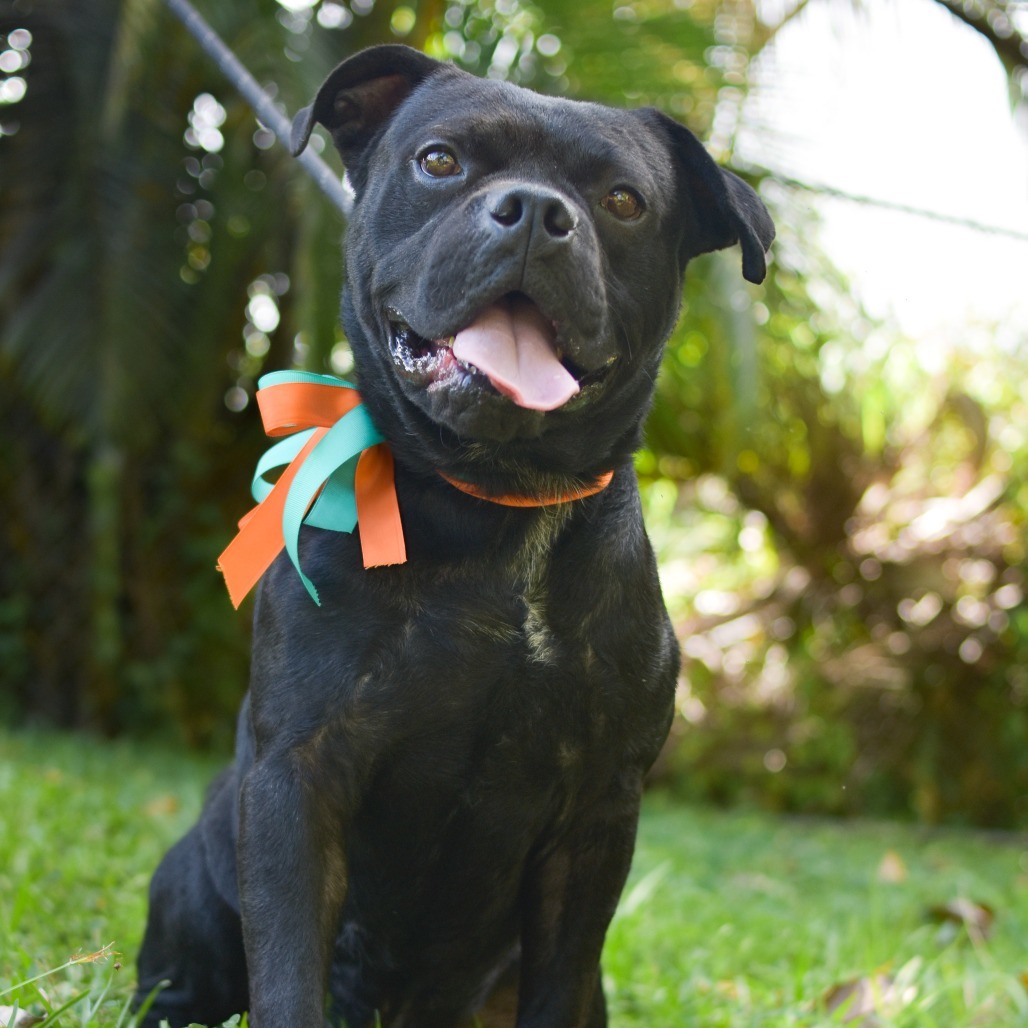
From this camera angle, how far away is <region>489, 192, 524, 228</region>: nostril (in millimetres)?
1913

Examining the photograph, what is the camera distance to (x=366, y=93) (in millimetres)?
2387

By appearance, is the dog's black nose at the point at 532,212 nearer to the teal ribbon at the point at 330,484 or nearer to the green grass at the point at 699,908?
the teal ribbon at the point at 330,484

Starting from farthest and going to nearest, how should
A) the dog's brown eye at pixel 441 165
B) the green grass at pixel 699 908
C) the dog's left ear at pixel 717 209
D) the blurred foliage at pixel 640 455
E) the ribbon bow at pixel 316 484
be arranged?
the blurred foliage at pixel 640 455
the green grass at pixel 699 908
the dog's left ear at pixel 717 209
the dog's brown eye at pixel 441 165
the ribbon bow at pixel 316 484

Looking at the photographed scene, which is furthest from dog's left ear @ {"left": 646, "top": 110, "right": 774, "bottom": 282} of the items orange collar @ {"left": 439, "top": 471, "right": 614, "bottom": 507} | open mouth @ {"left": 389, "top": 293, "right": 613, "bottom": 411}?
orange collar @ {"left": 439, "top": 471, "right": 614, "bottom": 507}

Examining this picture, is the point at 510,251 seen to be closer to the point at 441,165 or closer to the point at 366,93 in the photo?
the point at 441,165

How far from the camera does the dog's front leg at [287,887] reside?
1.84 metres

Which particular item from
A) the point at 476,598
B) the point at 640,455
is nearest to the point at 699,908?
the point at 640,455

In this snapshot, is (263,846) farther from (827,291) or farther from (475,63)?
(827,291)

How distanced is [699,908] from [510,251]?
302 centimetres

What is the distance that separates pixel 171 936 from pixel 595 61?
16.4ft

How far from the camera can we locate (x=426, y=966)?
2.30m

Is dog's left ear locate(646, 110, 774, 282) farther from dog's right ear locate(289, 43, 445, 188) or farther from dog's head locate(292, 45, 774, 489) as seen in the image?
dog's right ear locate(289, 43, 445, 188)

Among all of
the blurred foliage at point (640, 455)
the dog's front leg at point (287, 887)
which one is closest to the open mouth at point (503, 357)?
the dog's front leg at point (287, 887)

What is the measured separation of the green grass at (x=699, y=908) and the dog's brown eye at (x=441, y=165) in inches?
52.4
